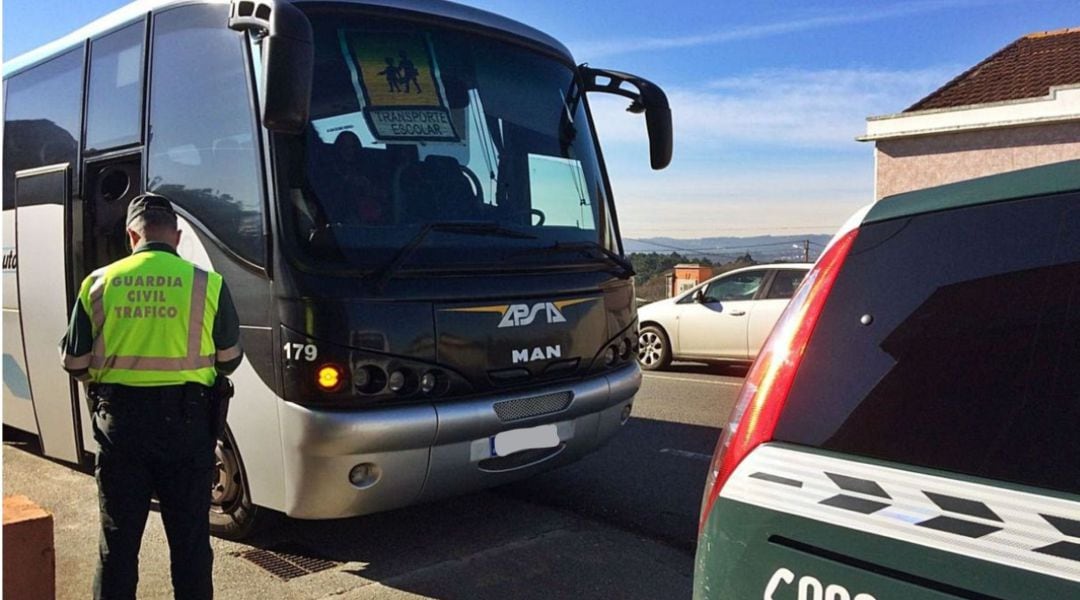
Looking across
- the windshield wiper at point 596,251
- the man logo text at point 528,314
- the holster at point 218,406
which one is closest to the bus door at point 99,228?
the holster at point 218,406

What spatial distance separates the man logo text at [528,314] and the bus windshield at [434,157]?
25 cm

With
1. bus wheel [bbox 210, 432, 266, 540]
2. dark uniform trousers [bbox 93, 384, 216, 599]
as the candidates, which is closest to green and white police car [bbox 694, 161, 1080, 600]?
dark uniform trousers [bbox 93, 384, 216, 599]

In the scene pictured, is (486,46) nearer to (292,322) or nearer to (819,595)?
(292,322)

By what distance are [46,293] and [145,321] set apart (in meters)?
2.62

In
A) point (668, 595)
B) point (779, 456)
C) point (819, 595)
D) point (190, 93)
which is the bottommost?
point (668, 595)

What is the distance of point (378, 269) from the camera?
4012mm

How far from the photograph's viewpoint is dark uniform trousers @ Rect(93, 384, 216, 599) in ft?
10.8

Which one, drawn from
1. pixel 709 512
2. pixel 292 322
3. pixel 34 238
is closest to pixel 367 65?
pixel 292 322

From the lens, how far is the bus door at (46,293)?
5.28 meters

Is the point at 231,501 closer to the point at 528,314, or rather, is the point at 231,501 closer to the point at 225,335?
the point at 225,335

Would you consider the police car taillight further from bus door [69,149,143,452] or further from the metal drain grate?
bus door [69,149,143,452]

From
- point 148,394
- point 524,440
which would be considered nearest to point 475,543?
point 524,440

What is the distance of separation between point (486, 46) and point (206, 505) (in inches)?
113

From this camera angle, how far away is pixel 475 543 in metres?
4.71
